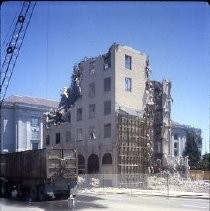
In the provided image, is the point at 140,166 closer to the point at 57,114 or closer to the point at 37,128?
the point at 57,114

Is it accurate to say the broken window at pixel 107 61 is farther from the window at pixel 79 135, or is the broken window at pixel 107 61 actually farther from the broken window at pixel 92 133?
the window at pixel 79 135

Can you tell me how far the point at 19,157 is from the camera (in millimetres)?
29109

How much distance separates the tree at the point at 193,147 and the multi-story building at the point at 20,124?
32.6 meters

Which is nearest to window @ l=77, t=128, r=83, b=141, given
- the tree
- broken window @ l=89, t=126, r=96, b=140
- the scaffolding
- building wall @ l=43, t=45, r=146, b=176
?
building wall @ l=43, t=45, r=146, b=176

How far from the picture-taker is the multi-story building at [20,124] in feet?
219

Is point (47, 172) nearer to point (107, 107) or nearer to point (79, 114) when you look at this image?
point (107, 107)

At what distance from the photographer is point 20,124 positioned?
67.4m

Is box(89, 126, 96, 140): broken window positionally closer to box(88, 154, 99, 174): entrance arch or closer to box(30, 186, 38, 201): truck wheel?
box(88, 154, 99, 174): entrance arch

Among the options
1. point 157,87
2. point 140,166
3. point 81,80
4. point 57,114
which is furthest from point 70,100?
point 140,166

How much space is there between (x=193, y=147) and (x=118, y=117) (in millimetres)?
42165

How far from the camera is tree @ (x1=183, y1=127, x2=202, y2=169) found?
3185 inches

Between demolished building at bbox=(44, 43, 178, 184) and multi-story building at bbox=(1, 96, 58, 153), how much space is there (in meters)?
13.4

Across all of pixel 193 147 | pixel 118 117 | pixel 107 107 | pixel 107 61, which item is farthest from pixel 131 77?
pixel 193 147

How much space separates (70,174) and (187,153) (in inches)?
2400
